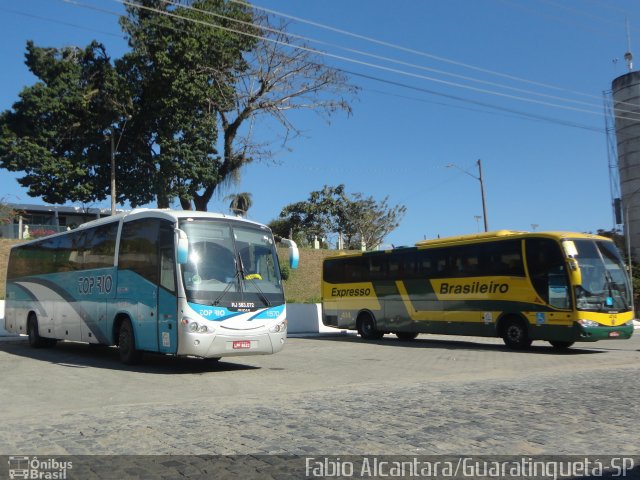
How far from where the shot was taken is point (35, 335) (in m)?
18.3

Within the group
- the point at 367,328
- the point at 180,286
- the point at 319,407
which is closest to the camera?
the point at 319,407

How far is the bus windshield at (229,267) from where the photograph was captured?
12.3 meters

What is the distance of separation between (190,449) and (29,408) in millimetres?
3699

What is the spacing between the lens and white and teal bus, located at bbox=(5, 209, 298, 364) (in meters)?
12.1

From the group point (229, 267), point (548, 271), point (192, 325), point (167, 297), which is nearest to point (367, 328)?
point (548, 271)

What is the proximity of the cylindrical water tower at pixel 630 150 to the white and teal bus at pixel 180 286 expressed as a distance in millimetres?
55836

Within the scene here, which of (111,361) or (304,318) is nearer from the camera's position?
(111,361)

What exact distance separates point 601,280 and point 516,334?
2889 millimetres

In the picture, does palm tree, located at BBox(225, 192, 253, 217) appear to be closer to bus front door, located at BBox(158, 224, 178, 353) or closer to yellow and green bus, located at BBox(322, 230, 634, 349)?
yellow and green bus, located at BBox(322, 230, 634, 349)

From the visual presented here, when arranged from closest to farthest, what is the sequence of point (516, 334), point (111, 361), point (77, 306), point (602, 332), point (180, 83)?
point (111, 361) < point (77, 306) < point (602, 332) < point (516, 334) < point (180, 83)

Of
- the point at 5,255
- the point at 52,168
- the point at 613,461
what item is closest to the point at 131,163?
the point at 52,168

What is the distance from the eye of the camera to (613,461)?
5.55 m

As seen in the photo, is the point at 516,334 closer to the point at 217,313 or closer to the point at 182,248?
the point at 217,313

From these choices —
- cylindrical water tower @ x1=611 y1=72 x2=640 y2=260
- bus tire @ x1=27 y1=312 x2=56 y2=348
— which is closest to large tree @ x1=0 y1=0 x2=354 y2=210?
bus tire @ x1=27 y1=312 x2=56 y2=348
